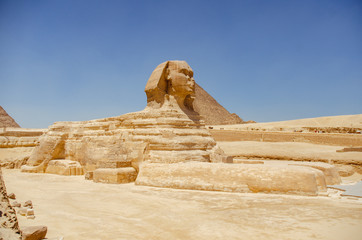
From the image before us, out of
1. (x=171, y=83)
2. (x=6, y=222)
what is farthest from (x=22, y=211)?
(x=171, y=83)

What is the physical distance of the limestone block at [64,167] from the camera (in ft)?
33.3

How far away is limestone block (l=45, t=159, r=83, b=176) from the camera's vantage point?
399 inches

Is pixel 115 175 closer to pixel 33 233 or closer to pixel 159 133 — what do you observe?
pixel 159 133

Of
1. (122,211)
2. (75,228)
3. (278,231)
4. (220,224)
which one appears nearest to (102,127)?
(122,211)

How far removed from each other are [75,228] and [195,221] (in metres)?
1.78

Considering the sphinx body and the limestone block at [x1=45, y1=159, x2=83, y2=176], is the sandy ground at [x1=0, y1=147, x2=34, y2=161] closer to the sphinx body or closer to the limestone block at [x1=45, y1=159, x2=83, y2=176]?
the limestone block at [x1=45, y1=159, x2=83, y2=176]

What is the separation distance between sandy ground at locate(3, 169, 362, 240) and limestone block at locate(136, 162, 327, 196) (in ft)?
0.76

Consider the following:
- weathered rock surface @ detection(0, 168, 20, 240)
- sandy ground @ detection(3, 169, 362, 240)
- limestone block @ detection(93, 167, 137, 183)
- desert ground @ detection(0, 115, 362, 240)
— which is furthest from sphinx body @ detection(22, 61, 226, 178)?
weathered rock surface @ detection(0, 168, 20, 240)

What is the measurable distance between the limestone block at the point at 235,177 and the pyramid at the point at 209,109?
1870 cm

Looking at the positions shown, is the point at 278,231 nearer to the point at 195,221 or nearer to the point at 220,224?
the point at 220,224

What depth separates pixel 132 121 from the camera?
8.97m

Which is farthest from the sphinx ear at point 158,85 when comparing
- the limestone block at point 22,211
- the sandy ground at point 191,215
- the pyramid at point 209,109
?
the pyramid at point 209,109

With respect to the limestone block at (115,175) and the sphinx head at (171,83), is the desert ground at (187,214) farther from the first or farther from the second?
the sphinx head at (171,83)

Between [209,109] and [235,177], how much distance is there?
24.1 meters
